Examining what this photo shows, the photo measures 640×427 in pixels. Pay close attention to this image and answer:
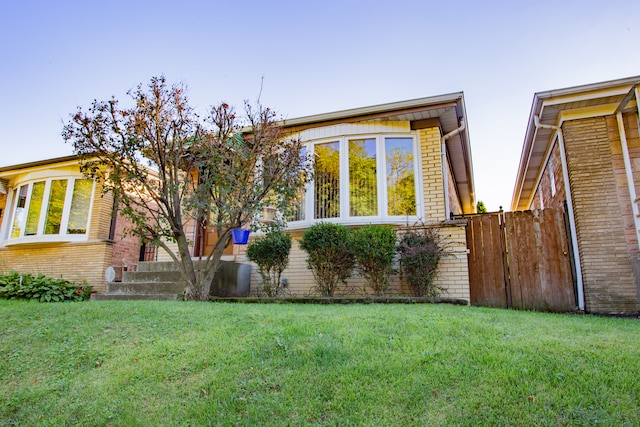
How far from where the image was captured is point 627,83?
6.19 metres

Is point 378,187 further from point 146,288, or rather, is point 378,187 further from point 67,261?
point 67,261

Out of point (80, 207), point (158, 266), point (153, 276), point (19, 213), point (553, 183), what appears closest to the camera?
point (153, 276)

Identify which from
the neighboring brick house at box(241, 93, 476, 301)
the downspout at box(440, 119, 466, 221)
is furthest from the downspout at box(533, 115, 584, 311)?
the neighboring brick house at box(241, 93, 476, 301)

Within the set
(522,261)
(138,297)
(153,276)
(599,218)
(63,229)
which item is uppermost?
(63,229)

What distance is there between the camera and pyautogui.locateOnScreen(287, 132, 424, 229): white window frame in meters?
7.48

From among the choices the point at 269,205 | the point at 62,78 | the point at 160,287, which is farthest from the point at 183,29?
the point at 160,287

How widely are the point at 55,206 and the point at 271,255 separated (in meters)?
7.81

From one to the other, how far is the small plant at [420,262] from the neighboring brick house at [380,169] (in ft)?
1.52

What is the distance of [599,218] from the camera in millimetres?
6445

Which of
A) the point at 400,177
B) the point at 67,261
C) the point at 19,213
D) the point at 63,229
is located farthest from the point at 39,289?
the point at 400,177

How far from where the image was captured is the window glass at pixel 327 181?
313 inches

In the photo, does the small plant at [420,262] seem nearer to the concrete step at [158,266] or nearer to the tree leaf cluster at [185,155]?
the tree leaf cluster at [185,155]

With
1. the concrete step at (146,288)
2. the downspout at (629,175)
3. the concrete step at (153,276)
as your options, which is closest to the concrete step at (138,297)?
the concrete step at (146,288)

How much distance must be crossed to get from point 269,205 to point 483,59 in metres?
6.81
